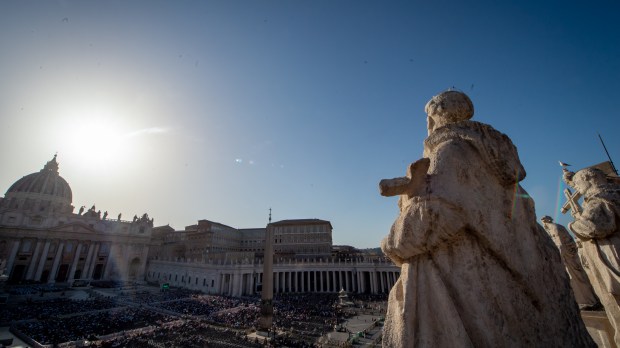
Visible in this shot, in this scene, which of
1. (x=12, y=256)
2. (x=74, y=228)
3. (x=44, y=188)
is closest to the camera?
(x=12, y=256)

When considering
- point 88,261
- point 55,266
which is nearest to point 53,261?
point 55,266

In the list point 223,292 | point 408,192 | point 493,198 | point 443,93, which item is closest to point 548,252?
point 493,198

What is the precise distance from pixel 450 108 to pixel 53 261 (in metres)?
66.4

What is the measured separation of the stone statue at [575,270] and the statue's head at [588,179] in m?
1.35

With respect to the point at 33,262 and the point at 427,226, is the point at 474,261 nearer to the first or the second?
the point at 427,226

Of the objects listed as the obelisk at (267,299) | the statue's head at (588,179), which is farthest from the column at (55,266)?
the statue's head at (588,179)

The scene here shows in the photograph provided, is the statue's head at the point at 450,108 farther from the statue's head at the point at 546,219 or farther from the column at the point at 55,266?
the column at the point at 55,266

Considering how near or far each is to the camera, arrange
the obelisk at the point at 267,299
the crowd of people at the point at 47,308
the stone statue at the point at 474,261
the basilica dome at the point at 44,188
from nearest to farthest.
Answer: the stone statue at the point at 474,261 → the obelisk at the point at 267,299 → the crowd of people at the point at 47,308 → the basilica dome at the point at 44,188

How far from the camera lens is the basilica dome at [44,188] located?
58844mm

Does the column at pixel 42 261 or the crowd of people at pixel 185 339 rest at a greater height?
the column at pixel 42 261

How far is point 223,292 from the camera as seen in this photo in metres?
42.6

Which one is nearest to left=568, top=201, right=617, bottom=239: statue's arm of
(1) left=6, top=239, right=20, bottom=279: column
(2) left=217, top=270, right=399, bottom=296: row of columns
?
(2) left=217, top=270, right=399, bottom=296: row of columns

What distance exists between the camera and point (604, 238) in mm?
3641

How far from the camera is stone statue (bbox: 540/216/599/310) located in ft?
15.3
